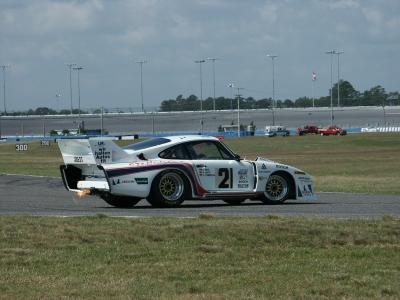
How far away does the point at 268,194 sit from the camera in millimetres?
18828

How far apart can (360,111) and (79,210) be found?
161905 mm

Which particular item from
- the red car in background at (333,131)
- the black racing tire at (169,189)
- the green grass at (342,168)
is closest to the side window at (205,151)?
the black racing tire at (169,189)

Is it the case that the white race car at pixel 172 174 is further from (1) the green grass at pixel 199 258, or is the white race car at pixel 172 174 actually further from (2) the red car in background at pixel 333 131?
(2) the red car in background at pixel 333 131

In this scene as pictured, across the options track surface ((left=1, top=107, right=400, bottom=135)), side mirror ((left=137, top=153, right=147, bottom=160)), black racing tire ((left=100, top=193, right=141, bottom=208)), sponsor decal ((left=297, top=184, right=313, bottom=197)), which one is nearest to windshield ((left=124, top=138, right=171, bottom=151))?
side mirror ((left=137, top=153, right=147, bottom=160))

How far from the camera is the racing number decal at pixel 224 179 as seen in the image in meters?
18.5

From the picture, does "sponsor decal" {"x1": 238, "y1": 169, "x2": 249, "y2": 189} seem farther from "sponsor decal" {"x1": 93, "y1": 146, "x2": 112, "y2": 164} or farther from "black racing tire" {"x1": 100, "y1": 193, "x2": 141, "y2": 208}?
"sponsor decal" {"x1": 93, "y1": 146, "x2": 112, "y2": 164}

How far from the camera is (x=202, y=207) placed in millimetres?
17859

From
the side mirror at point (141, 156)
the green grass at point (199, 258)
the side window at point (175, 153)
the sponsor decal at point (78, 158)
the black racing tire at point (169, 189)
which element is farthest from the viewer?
the side window at point (175, 153)

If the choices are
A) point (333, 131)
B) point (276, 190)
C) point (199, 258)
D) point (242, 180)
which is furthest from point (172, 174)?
point (333, 131)

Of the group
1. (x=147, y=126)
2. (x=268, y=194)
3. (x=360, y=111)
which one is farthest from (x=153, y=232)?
(x=360, y=111)

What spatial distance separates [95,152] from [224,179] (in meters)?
2.55

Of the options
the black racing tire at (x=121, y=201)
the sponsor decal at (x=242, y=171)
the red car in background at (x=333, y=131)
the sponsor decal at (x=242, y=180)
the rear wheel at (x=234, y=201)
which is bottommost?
the red car in background at (x=333, y=131)

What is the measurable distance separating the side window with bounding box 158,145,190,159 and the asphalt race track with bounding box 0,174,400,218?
0.93 meters

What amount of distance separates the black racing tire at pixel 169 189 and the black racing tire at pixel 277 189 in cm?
168
